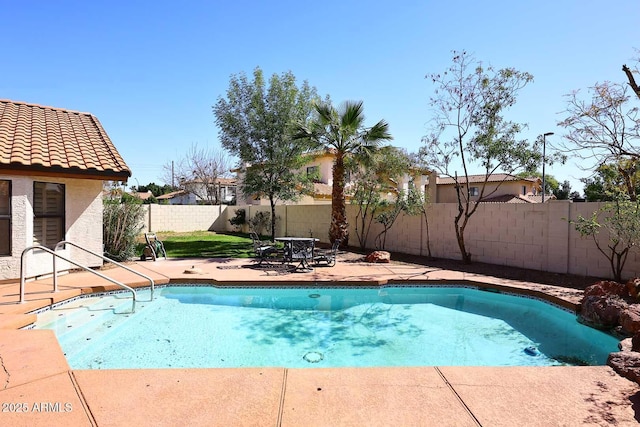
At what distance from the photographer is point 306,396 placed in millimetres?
3850

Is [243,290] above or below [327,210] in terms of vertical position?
below

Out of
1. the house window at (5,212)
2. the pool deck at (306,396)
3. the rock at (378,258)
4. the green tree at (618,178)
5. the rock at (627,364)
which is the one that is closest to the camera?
the pool deck at (306,396)

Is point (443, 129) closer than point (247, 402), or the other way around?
point (247, 402)

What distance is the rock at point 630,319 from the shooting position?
6.45 metres

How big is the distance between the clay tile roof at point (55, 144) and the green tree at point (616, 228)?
43.5ft

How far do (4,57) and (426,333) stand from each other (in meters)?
19.2

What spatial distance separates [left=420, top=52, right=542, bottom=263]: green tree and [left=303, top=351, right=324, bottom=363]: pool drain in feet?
26.1

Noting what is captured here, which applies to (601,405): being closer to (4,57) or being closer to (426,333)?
(426,333)

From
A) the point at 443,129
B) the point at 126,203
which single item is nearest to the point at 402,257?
the point at 443,129

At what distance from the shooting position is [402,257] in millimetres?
15258

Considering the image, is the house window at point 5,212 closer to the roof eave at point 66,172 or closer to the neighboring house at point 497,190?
the roof eave at point 66,172

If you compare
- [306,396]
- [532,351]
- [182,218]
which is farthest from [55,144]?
[182,218]

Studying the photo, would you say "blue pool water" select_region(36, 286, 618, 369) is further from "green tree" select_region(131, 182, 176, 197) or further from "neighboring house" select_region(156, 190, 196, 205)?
"green tree" select_region(131, 182, 176, 197)

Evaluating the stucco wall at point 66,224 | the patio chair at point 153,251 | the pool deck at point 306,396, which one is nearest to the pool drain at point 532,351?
the pool deck at point 306,396
